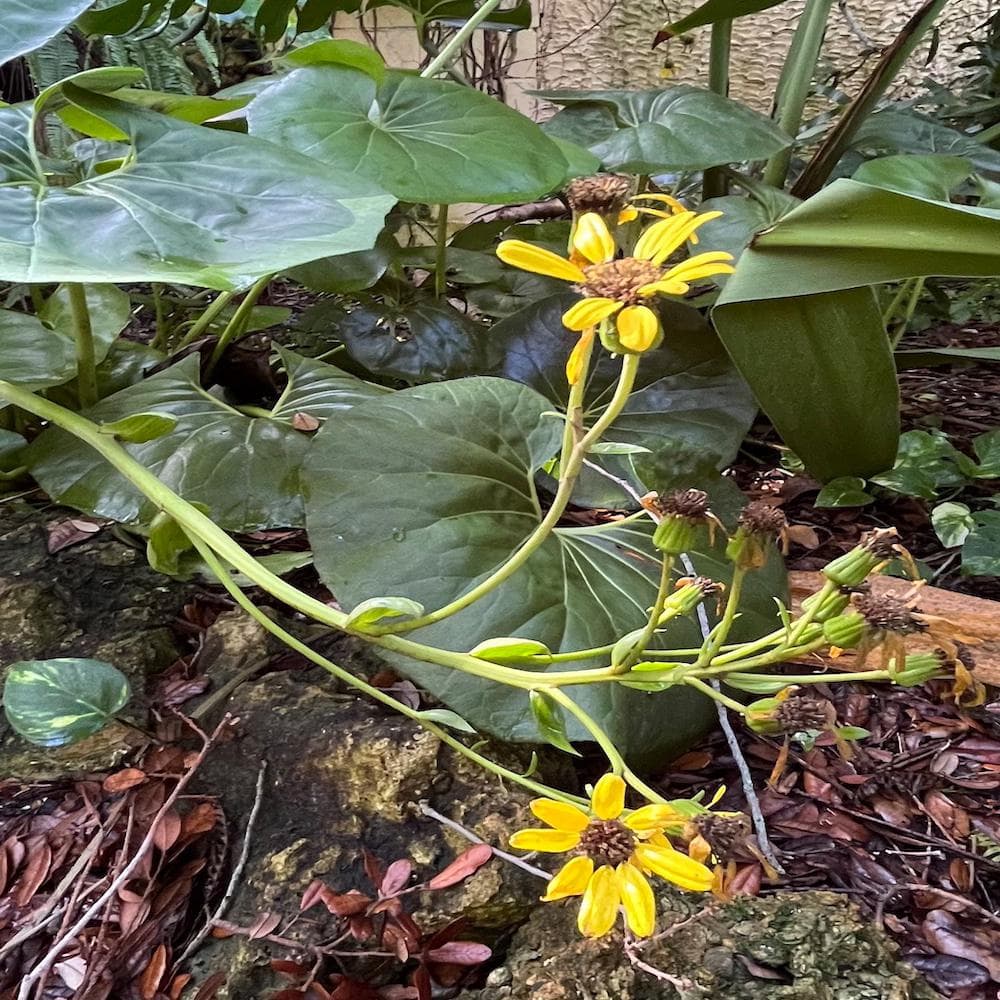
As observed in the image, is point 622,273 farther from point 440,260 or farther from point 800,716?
point 440,260

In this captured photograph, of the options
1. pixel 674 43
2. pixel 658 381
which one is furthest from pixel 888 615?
pixel 674 43

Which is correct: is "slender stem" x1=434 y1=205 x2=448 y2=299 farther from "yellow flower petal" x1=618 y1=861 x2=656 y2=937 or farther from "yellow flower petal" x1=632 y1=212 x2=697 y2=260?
"yellow flower petal" x1=618 y1=861 x2=656 y2=937

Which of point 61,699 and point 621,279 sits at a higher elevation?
point 621,279

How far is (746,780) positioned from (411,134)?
74cm

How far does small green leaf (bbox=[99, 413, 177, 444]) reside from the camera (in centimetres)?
57

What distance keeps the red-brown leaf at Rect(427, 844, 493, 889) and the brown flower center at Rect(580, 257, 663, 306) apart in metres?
0.36

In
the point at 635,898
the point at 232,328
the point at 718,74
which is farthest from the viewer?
the point at 718,74

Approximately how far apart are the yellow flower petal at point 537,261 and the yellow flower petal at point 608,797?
241 millimetres

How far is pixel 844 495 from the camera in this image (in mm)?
869

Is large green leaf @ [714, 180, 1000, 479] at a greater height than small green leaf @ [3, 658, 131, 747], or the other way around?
large green leaf @ [714, 180, 1000, 479]

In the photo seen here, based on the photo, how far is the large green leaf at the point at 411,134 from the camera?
736mm

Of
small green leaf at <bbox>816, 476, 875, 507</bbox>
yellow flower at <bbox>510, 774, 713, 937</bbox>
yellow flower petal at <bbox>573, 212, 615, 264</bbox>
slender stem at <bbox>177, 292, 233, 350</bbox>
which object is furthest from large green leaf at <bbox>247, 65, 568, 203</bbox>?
yellow flower at <bbox>510, 774, 713, 937</bbox>

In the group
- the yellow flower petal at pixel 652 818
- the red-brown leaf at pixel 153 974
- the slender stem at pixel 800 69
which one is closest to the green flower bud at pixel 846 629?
the yellow flower petal at pixel 652 818

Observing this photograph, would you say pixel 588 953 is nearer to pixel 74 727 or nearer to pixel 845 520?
pixel 74 727
